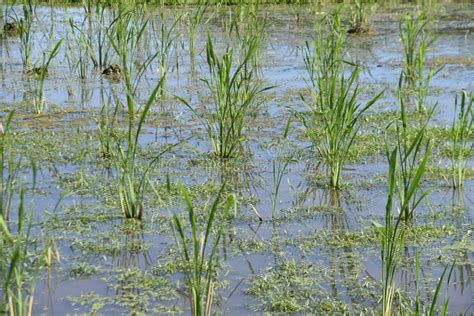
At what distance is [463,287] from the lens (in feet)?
9.23

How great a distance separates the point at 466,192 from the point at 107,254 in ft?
5.48

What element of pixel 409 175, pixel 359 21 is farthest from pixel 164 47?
pixel 409 175

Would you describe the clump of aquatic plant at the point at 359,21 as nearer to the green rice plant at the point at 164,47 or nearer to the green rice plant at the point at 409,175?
the green rice plant at the point at 164,47

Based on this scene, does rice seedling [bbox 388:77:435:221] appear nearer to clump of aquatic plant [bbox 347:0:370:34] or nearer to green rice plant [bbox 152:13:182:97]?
green rice plant [bbox 152:13:182:97]

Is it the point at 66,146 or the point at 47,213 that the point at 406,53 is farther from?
the point at 47,213

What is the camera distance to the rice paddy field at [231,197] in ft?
8.73

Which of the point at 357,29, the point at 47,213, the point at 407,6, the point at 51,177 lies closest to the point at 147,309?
the point at 47,213

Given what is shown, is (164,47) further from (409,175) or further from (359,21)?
(409,175)

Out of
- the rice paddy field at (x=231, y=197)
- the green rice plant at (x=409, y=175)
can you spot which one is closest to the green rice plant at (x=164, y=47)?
the rice paddy field at (x=231, y=197)

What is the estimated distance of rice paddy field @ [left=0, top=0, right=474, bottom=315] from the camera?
2660 mm

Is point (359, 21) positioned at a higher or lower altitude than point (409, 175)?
higher

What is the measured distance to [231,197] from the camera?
7.80ft

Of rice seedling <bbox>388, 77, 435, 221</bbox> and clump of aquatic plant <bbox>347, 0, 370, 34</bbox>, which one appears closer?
rice seedling <bbox>388, 77, 435, 221</bbox>

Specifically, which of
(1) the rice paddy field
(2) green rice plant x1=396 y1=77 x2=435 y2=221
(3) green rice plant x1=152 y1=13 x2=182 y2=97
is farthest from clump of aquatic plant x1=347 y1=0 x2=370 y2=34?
(2) green rice plant x1=396 y1=77 x2=435 y2=221
